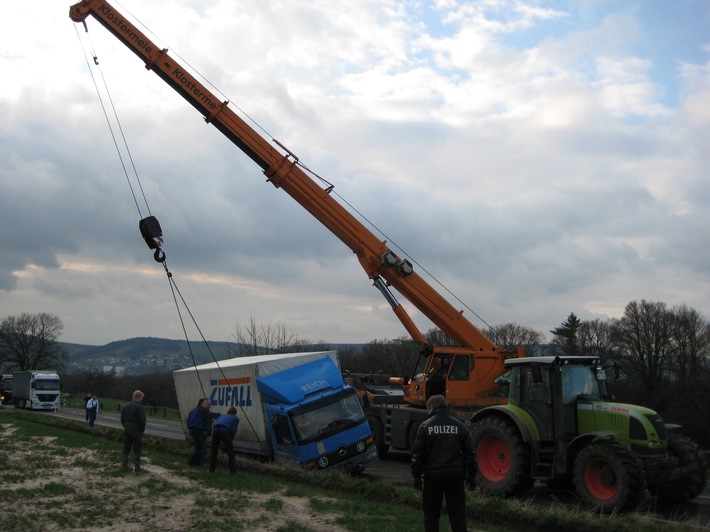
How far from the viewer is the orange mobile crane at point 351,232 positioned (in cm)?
1761

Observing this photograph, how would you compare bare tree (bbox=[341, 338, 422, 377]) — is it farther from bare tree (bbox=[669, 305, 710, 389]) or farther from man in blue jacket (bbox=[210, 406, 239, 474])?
man in blue jacket (bbox=[210, 406, 239, 474])

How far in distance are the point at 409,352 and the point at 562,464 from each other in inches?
2339

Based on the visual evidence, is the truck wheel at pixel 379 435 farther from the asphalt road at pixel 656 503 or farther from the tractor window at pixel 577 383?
the tractor window at pixel 577 383

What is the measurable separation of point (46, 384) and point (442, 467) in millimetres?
48368

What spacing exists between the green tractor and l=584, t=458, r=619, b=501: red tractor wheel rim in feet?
0.05

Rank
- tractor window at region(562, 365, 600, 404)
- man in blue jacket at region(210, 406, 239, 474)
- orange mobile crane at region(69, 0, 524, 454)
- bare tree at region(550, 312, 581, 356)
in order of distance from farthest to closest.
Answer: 1. bare tree at region(550, 312, 581, 356)
2. orange mobile crane at region(69, 0, 524, 454)
3. man in blue jacket at region(210, 406, 239, 474)
4. tractor window at region(562, 365, 600, 404)

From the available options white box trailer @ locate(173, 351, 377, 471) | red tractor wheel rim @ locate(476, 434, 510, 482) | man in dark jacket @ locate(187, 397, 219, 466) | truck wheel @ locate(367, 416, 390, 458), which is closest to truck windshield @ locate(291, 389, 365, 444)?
white box trailer @ locate(173, 351, 377, 471)

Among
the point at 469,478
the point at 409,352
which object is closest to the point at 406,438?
the point at 469,478

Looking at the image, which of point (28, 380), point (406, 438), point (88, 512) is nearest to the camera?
point (88, 512)

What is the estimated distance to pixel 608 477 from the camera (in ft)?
33.4

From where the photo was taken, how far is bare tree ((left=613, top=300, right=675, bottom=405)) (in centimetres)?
5200

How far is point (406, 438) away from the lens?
16.7 metres

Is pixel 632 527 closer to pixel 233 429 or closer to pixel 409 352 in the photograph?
pixel 233 429

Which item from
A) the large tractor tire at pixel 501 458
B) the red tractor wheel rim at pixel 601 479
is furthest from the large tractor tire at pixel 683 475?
the large tractor tire at pixel 501 458
